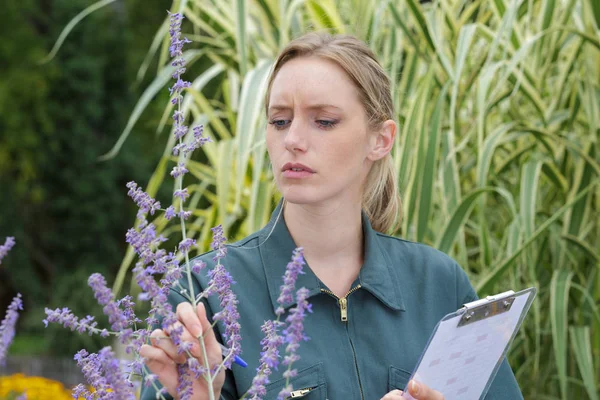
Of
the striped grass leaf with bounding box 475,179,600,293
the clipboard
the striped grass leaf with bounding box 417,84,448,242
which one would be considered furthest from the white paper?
the striped grass leaf with bounding box 417,84,448,242

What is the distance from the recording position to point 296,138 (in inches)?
52.6

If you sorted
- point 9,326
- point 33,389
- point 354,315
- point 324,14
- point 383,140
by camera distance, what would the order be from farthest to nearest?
point 33,389, point 324,14, point 383,140, point 354,315, point 9,326

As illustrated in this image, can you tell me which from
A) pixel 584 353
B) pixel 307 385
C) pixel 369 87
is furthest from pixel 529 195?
pixel 307 385

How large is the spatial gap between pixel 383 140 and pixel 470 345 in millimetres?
507

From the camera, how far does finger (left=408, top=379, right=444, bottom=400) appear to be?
109 centimetres

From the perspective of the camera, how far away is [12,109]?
9023 millimetres

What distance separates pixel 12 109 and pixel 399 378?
8.34m

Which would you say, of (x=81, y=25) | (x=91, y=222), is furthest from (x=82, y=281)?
(x=81, y=25)

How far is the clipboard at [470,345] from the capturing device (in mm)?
1079

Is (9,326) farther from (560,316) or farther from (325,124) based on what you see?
(560,316)

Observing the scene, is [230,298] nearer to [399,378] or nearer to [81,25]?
[399,378]

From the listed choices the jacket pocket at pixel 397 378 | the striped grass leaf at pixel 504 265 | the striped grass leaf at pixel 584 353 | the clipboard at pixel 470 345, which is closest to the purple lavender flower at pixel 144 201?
the clipboard at pixel 470 345

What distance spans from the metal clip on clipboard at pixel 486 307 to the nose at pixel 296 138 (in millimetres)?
384

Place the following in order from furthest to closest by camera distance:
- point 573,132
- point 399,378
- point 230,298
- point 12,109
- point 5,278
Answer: point 5,278, point 12,109, point 573,132, point 399,378, point 230,298
